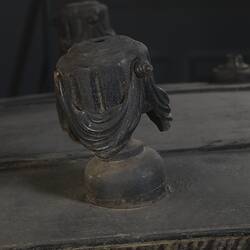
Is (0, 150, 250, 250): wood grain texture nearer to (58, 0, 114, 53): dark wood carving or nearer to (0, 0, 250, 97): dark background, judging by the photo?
(58, 0, 114, 53): dark wood carving

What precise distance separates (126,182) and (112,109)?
115mm

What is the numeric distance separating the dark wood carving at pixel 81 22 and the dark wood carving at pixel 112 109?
746 millimetres

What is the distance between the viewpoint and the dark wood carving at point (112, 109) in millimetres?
897

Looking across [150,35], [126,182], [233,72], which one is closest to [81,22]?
[233,72]

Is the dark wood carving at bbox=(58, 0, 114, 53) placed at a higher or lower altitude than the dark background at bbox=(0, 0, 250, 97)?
higher

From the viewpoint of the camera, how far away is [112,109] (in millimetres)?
899

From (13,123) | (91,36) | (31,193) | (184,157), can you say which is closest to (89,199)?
(31,193)

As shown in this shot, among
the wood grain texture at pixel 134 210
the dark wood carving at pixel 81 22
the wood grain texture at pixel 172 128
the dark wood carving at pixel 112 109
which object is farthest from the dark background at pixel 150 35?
the dark wood carving at pixel 112 109

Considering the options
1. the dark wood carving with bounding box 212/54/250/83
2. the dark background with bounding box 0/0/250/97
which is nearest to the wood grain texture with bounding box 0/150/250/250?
the dark wood carving with bounding box 212/54/250/83

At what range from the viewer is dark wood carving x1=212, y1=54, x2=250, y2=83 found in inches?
65.6

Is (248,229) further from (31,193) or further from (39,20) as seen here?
(39,20)

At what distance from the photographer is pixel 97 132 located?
0.90 meters

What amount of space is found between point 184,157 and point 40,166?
27 centimetres

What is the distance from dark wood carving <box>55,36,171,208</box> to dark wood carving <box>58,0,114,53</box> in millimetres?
746
